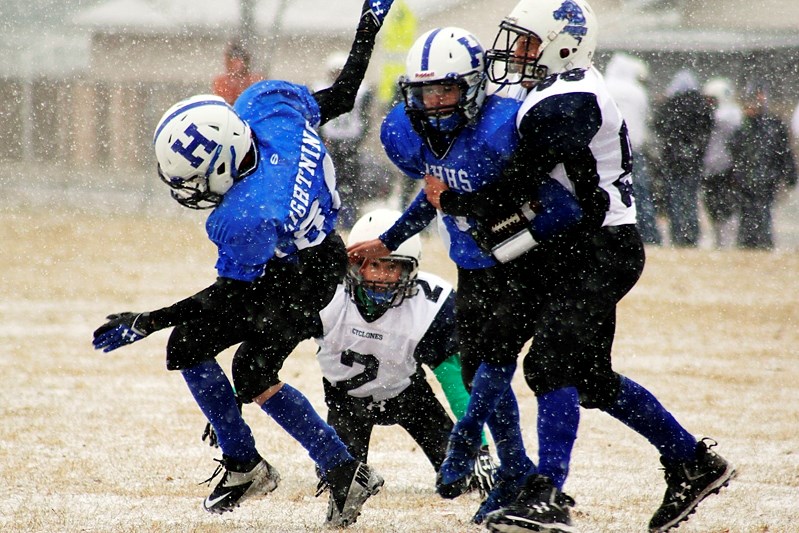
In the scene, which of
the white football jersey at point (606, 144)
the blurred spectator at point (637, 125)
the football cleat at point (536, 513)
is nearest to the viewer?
the football cleat at point (536, 513)

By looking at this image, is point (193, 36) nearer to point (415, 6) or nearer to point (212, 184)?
point (415, 6)

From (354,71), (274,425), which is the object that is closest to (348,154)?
(274,425)

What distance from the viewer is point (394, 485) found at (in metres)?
5.09

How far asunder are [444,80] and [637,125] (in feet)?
25.6

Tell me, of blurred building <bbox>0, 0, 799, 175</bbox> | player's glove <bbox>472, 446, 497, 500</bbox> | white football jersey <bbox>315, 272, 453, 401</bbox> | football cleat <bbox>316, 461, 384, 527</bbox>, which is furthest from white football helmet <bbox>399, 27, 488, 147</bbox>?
blurred building <bbox>0, 0, 799, 175</bbox>

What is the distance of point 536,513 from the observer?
12.1ft

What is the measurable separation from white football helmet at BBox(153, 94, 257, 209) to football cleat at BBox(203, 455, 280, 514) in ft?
3.17

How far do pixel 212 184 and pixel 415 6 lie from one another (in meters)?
11.3

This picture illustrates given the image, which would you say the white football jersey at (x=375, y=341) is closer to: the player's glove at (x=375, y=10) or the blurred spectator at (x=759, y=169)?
the player's glove at (x=375, y=10)

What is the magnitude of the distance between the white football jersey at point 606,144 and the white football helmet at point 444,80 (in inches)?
7.7

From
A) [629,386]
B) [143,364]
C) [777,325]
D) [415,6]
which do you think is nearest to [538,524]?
[629,386]

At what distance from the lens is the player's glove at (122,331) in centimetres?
398

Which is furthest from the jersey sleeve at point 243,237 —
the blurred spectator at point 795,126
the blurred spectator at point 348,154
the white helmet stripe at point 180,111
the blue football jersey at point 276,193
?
the blurred spectator at point 795,126

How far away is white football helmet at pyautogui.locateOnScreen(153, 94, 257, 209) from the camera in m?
3.97
